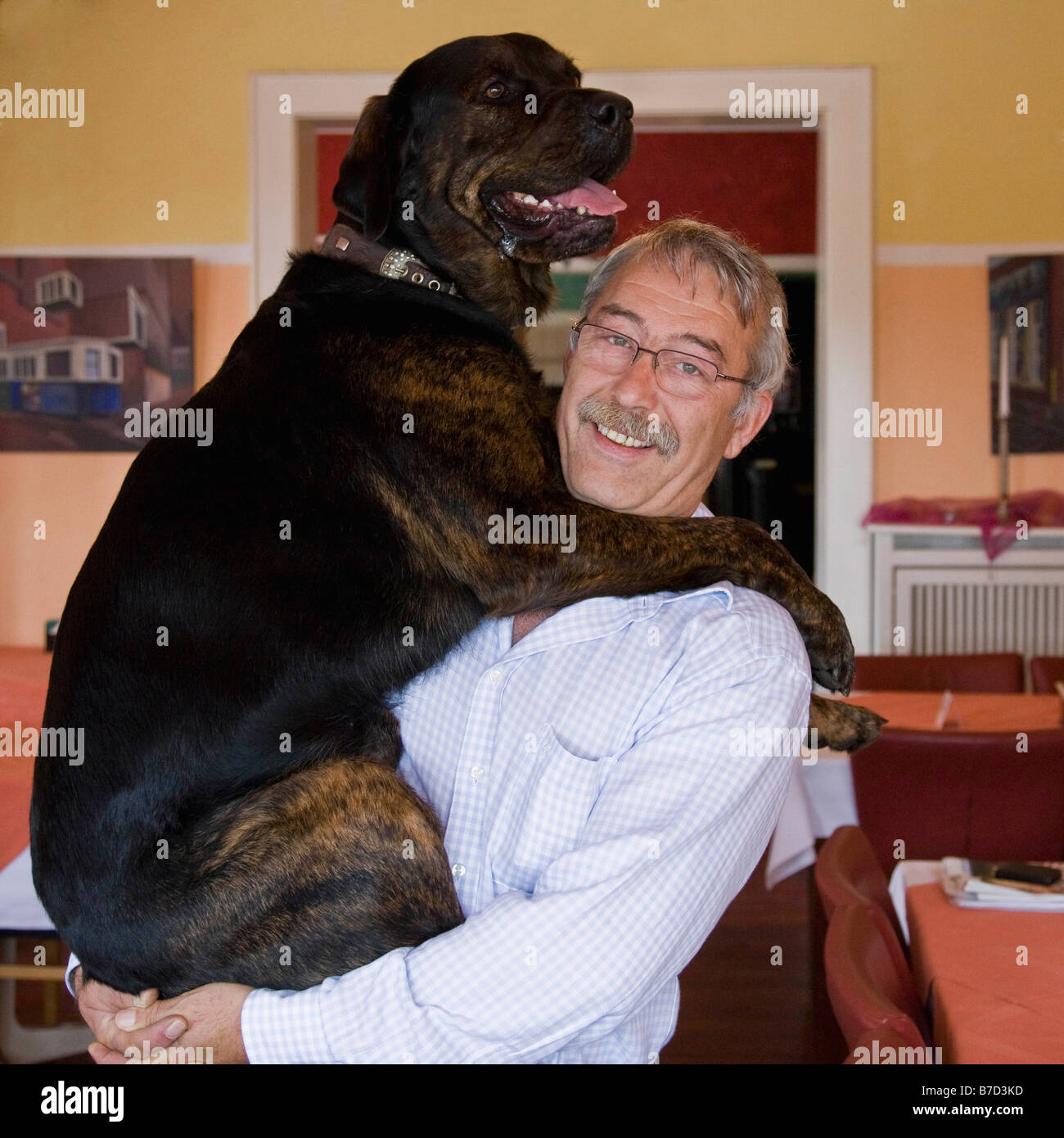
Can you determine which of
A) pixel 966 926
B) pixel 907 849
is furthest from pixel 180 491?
pixel 907 849

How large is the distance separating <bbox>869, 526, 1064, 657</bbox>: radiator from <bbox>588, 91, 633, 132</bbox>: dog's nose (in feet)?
12.2

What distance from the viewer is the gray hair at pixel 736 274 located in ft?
4.97

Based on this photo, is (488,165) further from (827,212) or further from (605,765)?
(827,212)

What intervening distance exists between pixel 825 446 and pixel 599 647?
4.22 metres

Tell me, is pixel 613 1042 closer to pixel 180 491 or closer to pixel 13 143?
pixel 180 491

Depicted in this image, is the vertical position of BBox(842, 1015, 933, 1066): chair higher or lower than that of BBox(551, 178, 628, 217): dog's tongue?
lower

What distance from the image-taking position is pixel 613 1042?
1312 mm

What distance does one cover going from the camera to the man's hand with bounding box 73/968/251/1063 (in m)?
1.24

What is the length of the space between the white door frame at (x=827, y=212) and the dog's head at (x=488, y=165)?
361cm
